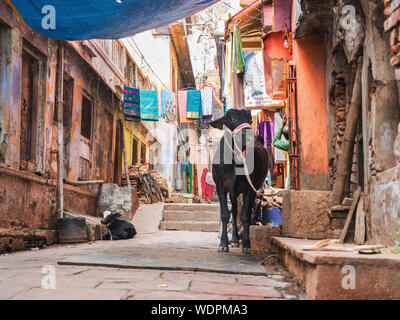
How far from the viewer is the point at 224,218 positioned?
21.8 feet

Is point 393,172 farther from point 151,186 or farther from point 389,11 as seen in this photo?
point 151,186

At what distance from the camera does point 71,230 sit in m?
8.80

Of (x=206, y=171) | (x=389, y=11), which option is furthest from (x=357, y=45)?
(x=206, y=171)

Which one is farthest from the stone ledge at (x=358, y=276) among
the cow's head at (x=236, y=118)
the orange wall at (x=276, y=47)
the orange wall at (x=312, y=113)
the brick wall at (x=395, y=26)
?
the orange wall at (x=276, y=47)

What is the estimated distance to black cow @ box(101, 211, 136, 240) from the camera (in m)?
9.75

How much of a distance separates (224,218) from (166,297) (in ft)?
12.9

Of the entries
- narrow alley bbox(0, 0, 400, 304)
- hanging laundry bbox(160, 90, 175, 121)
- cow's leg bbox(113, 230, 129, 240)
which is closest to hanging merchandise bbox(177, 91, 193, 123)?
hanging laundry bbox(160, 90, 175, 121)

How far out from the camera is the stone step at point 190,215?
13.8 meters

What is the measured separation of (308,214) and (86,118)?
28.8 ft

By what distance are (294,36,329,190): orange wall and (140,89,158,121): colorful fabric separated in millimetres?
10065

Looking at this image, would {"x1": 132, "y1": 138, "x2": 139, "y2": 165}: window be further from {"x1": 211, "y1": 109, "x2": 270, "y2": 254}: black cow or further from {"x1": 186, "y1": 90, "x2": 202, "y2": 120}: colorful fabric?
{"x1": 211, "y1": 109, "x2": 270, "y2": 254}: black cow

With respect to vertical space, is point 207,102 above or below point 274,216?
above

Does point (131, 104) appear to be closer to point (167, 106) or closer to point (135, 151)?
point (167, 106)

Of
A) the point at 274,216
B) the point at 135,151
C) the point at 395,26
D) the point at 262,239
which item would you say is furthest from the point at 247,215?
the point at 135,151
